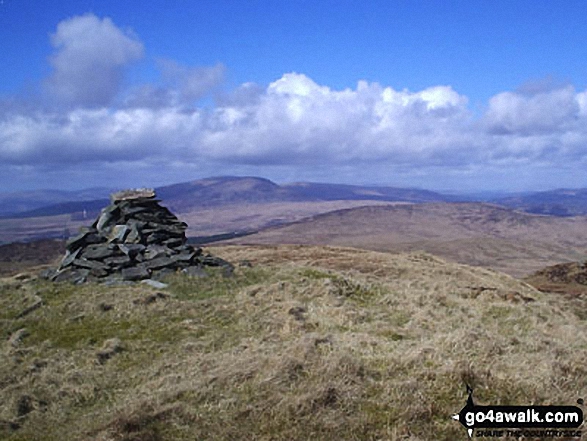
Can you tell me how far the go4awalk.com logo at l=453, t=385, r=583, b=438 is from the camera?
22.8 feet

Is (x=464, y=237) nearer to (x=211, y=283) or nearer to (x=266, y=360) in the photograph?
(x=211, y=283)

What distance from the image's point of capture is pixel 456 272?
2841cm

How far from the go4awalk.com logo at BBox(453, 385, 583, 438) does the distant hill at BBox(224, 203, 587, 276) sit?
254 feet

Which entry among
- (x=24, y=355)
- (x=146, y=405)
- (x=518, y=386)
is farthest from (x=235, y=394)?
(x=24, y=355)

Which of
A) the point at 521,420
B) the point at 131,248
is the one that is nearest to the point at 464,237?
the point at 131,248

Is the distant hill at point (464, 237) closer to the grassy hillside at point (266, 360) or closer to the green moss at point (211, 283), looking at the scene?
the green moss at point (211, 283)

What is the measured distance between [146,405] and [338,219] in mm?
184943

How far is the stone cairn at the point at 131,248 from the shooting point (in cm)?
1872

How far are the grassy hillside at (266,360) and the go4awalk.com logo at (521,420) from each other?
30 cm

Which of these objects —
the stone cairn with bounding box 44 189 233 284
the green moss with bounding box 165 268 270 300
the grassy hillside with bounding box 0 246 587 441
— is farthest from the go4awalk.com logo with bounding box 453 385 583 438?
the stone cairn with bounding box 44 189 233 284

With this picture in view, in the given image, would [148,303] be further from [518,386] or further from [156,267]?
[518,386]

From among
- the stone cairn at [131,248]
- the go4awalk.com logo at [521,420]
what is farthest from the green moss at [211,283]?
the go4awalk.com logo at [521,420]

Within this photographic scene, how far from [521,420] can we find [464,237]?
163315 millimetres

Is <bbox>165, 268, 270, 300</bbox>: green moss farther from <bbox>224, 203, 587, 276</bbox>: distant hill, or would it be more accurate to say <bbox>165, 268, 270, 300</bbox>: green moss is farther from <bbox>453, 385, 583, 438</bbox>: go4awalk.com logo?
<bbox>224, 203, 587, 276</bbox>: distant hill
